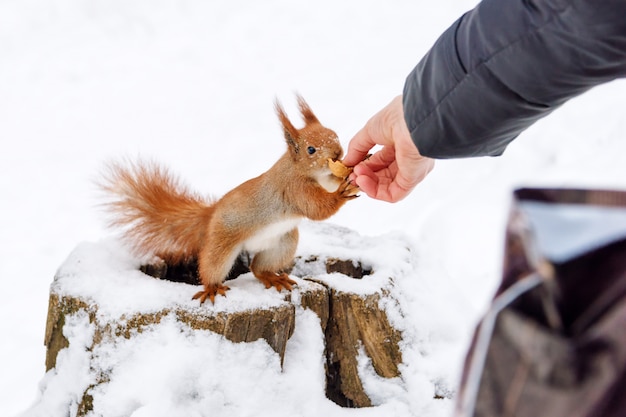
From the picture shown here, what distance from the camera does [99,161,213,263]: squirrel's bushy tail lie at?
141 centimetres

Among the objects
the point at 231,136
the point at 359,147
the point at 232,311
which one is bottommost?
the point at 232,311

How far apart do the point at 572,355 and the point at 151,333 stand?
104cm

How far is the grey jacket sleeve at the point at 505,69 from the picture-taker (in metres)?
0.65

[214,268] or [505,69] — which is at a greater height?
[505,69]

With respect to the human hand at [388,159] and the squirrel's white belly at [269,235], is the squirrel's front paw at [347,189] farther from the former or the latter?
the squirrel's white belly at [269,235]

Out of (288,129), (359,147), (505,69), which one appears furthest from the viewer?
(288,129)

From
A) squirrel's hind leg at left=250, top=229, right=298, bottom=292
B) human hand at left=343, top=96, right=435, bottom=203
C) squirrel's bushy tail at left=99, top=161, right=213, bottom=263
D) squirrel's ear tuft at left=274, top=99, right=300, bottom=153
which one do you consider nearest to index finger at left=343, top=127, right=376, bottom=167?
human hand at left=343, top=96, right=435, bottom=203

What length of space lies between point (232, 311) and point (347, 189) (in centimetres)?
35

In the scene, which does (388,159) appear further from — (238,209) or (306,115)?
(238,209)

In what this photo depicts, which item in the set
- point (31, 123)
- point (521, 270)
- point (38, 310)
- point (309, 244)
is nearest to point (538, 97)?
point (521, 270)

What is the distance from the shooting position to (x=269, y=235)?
4.41 feet

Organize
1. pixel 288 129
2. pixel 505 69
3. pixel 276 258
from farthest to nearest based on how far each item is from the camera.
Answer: pixel 276 258 < pixel 288 129 < pixel 505 69

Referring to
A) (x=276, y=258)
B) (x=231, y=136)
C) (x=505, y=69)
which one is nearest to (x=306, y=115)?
(x=276, y=258)

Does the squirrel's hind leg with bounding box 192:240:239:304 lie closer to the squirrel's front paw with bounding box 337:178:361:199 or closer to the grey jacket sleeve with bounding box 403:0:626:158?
the squirrel's front paw with bounding box 337:178:361:199
